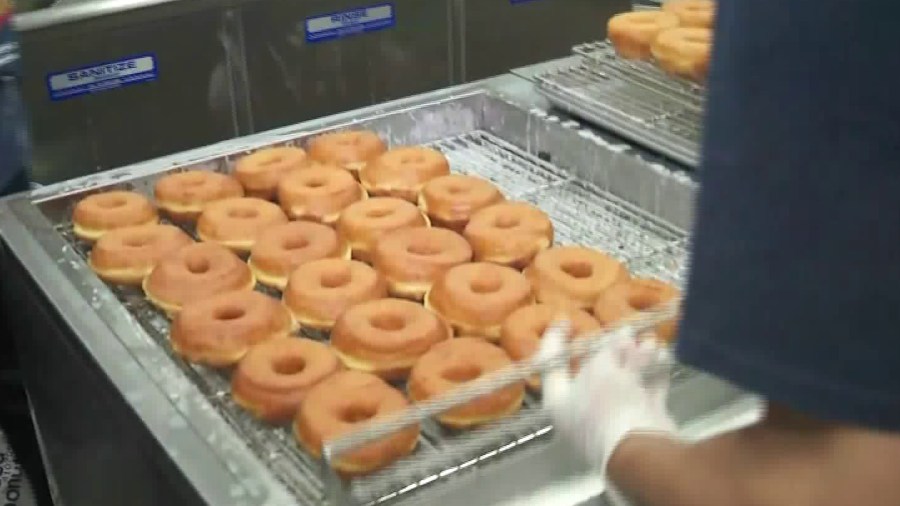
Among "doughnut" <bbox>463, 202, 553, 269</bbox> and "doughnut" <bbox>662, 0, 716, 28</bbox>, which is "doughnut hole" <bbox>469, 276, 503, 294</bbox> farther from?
"doughnut" <bbox>662, 0, 716, 28</bbox>

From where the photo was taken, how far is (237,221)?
55.6 inches

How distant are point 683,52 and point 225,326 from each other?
2.56 feet

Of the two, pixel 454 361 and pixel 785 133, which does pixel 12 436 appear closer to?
pixel 454 361

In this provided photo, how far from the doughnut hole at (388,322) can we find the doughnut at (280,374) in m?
0.07

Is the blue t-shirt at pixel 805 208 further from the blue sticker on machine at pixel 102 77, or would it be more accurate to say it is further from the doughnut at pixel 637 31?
the blue sticker on machine at pixel 102 77

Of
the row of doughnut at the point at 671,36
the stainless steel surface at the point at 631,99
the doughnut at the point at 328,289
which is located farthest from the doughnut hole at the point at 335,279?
the row of doughnut at the point at 671,36

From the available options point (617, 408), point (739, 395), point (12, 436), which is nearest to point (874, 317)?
point (617, 408)

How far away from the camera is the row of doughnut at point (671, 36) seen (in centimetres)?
155

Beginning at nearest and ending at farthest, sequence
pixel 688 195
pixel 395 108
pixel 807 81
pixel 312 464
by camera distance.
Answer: pixel 807 81 < pixel 312 464 < pixel 688 195 < pixel 395 108

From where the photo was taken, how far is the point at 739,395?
112 centimetres

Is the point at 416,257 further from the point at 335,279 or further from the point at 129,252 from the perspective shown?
the point at 129,252

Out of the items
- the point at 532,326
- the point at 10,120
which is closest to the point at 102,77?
the point at 10,120

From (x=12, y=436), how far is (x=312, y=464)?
93cm

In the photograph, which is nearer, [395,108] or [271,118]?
[395,108]
